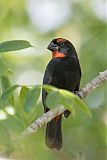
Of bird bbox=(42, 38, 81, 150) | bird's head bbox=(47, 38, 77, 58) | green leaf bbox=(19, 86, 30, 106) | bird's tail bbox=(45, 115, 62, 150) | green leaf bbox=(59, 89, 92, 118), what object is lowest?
green leaf bbox=(59, 89, 92, 118)

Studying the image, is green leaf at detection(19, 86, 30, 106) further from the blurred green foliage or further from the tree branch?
the blurred green foliage

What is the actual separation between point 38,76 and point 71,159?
2704mm

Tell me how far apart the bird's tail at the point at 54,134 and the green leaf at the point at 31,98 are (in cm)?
198

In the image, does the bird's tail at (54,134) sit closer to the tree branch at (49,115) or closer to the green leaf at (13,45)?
the tree branch at (49,115)

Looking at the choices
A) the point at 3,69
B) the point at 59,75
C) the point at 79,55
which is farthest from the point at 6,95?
the point at 79,55

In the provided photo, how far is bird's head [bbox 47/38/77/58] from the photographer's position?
4.43 meters

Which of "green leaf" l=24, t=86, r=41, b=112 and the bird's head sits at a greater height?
the bird's head

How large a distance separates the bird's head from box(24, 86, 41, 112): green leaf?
90.8 inches

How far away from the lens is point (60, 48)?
445 centimetres

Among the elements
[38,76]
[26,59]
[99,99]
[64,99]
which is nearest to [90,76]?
[99,99]

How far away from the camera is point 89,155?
4824 millimetres

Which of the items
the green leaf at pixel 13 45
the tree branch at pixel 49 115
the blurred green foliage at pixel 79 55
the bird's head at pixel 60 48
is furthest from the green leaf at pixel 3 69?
the bird's head at pixel 60 48

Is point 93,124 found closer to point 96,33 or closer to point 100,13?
point 96,33

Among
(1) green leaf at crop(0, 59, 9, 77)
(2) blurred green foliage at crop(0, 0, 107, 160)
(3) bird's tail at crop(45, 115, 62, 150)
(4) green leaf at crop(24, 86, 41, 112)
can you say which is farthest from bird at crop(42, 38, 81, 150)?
(4) green leaf at crop(24, 86, 41, 112)
